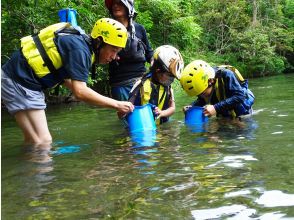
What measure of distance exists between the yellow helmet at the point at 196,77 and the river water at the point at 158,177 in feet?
2.78

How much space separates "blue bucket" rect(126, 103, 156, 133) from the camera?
16.8ft

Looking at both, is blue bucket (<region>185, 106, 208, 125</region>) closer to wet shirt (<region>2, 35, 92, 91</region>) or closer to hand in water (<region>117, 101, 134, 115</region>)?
hand in water (<region>117, 101, 134, 115</region>)

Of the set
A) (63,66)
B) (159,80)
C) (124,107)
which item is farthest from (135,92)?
(63,66)

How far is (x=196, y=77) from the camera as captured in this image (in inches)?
218

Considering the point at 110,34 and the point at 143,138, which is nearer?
the point at 110,34

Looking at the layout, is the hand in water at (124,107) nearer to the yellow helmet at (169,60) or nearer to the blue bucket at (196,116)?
the yellow helmet at (169,60)

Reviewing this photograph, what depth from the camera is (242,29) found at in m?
35.4

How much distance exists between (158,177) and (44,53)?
2000 mm

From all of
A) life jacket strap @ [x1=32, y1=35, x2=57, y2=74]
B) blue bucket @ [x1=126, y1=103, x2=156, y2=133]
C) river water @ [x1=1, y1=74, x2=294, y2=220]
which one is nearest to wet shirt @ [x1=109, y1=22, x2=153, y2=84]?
blue bucket @ [x1=126, y1=103, x2=156, y2=133]

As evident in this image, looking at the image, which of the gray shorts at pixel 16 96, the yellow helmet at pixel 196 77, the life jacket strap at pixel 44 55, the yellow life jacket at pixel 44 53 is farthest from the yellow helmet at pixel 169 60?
the gray shorts at pixel 16 96

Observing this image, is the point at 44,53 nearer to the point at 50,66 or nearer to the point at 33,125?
the point at 50,66

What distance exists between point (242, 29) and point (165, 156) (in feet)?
110

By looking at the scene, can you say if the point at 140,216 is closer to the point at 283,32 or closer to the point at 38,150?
the point at 38,150

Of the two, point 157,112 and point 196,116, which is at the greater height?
point 157,112
